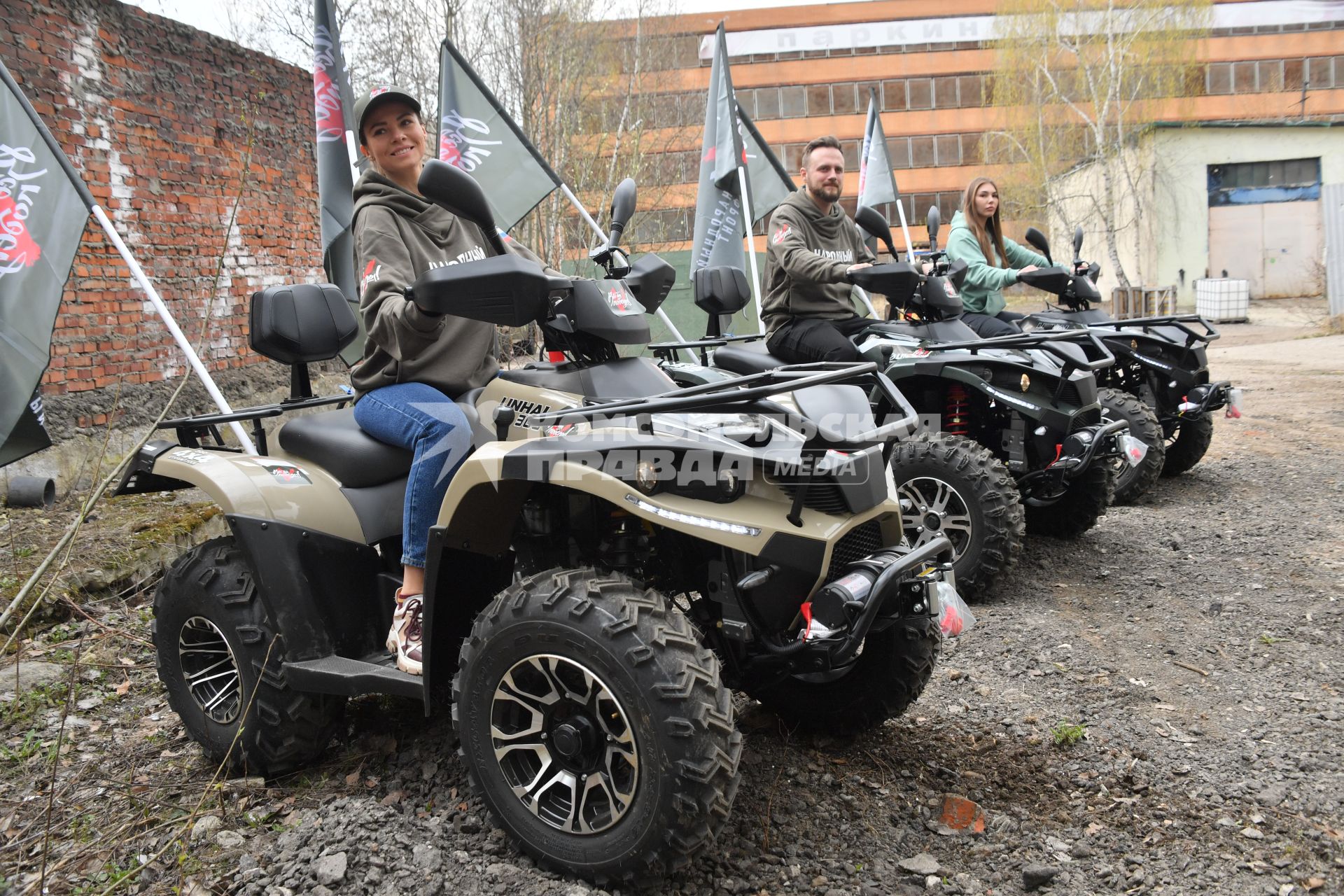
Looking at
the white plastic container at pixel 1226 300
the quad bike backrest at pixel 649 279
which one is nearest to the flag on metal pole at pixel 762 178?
the quad bike backrest at pixel 649 279

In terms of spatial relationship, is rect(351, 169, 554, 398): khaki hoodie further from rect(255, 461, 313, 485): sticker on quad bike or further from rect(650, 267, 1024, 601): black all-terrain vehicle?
rect(650, 267, 1024, 601): black all-terrain vehicle

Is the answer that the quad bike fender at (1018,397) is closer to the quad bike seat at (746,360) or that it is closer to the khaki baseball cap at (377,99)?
the quad bike seat at (746,360)

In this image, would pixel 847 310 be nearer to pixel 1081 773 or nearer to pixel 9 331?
pixel 1081 773

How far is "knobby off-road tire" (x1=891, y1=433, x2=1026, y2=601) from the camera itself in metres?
4.89

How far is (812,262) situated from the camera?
5402mm

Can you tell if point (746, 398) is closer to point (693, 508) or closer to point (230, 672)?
point (693, 508)

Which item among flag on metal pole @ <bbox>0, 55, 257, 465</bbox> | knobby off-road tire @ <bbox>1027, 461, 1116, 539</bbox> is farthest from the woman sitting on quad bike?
knobby off-road tire @ <bbox>1027, 461, 1116, 539</bbox>

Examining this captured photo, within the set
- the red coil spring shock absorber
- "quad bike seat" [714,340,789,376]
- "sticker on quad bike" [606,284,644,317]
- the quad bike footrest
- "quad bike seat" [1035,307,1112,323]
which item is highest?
"sticker on quad bike" [606,284,644,317]

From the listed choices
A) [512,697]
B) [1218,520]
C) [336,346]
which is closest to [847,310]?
[1218,520]

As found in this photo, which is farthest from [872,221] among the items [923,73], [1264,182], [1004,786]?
[923,73]

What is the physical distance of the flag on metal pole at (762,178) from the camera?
1171 centimetres

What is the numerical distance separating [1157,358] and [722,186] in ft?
17.2

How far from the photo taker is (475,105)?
909 centimetres

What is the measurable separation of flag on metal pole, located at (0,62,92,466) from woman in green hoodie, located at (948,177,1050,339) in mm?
5283
